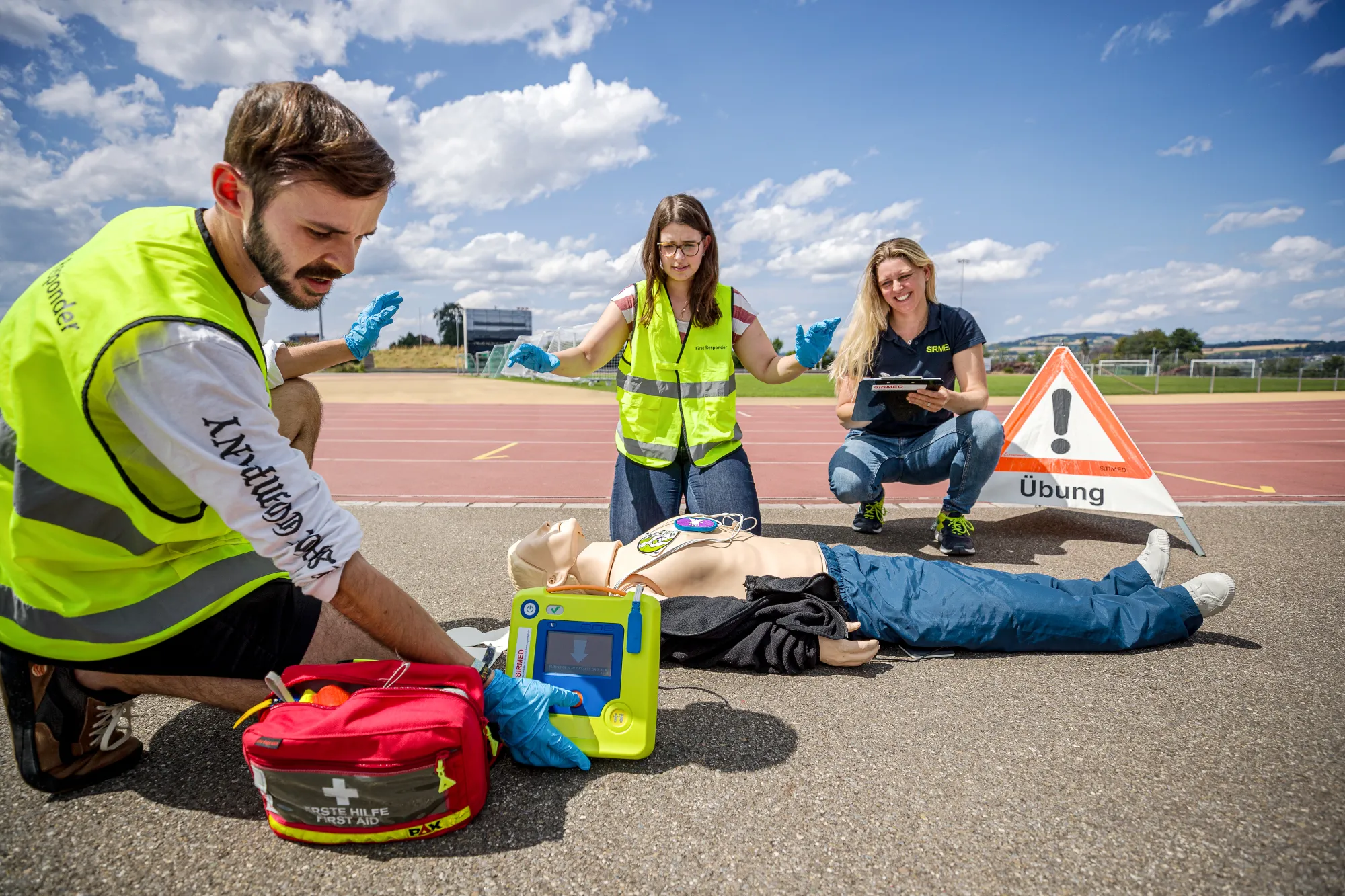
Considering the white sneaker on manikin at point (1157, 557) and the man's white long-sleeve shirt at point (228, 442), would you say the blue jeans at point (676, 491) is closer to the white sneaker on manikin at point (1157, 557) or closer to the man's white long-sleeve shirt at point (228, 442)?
the white sneaker on manikin at point (1157, 557)

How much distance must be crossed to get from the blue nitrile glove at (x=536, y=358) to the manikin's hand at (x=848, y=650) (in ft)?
6.41

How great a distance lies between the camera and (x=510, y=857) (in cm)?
149

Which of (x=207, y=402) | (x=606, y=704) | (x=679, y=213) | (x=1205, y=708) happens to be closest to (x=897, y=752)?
(x=606, y=704)

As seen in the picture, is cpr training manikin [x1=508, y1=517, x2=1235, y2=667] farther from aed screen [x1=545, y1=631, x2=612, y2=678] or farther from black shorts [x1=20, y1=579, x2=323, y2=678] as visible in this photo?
black shorts [x1=20, y1=579, x2=323, y2=678]

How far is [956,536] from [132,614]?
11.8 ft

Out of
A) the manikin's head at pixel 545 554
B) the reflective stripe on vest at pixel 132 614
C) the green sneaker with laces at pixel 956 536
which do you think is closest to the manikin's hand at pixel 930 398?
the green sneaker with laces at pixel 956 536

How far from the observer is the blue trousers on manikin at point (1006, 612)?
2424 mm

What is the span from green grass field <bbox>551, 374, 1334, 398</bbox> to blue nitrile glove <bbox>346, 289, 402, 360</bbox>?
60.2 feet

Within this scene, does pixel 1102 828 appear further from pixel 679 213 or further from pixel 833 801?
pixel 679 213

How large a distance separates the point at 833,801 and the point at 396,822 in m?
0.97

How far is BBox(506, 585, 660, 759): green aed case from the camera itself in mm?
1862

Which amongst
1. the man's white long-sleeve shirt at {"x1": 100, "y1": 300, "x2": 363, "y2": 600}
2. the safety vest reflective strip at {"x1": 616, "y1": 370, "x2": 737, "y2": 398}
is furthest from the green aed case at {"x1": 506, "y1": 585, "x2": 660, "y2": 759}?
the safety vest reflective strip at {"x1": 616, "y1": 370, "x2": 737, "y2": 398}

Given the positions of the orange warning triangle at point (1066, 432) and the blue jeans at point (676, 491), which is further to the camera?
the orange warning triangle at point (1066, 432)

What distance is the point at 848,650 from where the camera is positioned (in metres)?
2.36
